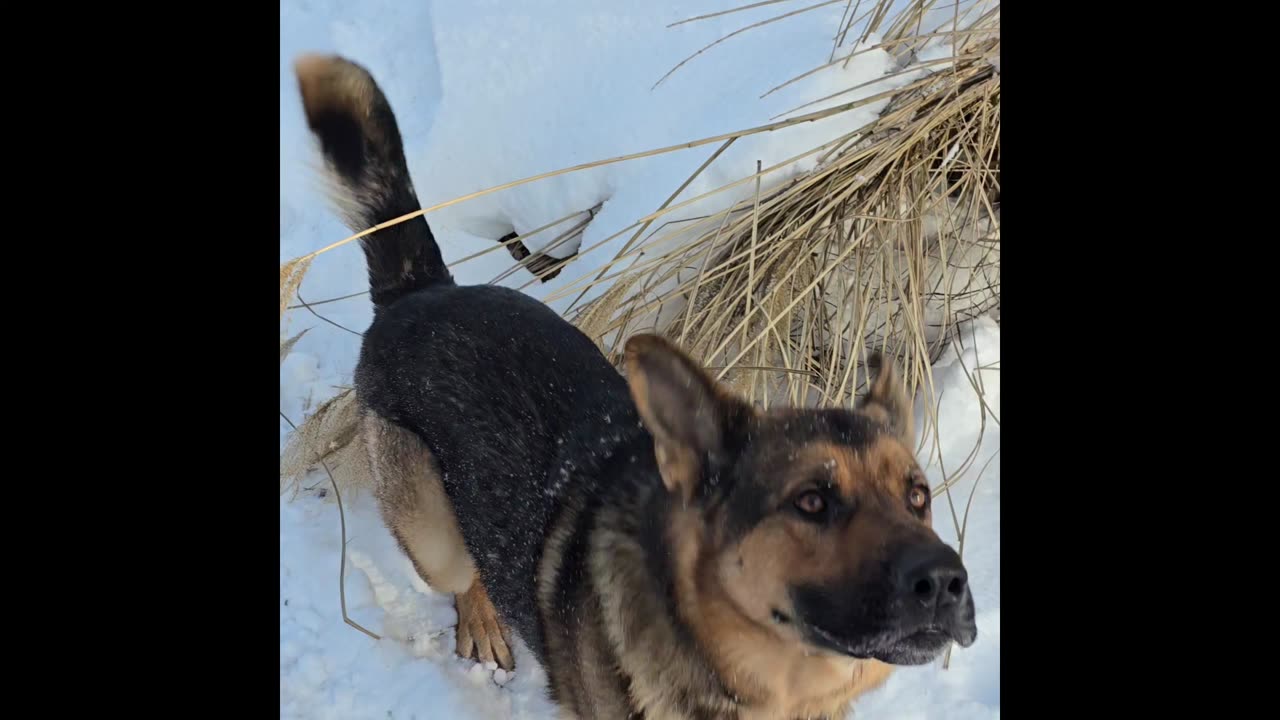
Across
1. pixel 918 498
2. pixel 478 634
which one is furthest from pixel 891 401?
pixel 478 634

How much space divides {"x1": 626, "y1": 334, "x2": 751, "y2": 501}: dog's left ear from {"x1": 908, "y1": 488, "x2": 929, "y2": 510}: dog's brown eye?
375mm

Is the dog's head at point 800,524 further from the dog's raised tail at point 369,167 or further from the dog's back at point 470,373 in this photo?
the dog's raised tail at point 369,167

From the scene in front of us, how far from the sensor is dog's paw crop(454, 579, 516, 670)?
3098 mm

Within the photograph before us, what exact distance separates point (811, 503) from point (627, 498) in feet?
1.78

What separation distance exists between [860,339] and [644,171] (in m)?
1.17

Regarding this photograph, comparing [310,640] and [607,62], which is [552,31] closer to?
[607,62]

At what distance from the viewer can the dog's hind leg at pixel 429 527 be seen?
2631mm

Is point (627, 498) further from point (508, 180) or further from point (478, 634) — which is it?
point (508, 180)

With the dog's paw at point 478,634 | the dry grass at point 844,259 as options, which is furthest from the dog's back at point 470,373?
the dry grass at point 844,259

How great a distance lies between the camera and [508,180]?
393cm

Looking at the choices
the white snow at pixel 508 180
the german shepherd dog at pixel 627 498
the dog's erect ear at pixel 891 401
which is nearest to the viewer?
the german shepherd dog at pixel 627 498

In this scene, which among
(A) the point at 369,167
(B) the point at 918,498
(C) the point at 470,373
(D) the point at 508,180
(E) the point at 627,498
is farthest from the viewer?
(D) the point at 508,180

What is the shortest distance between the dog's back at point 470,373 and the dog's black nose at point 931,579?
893mm
